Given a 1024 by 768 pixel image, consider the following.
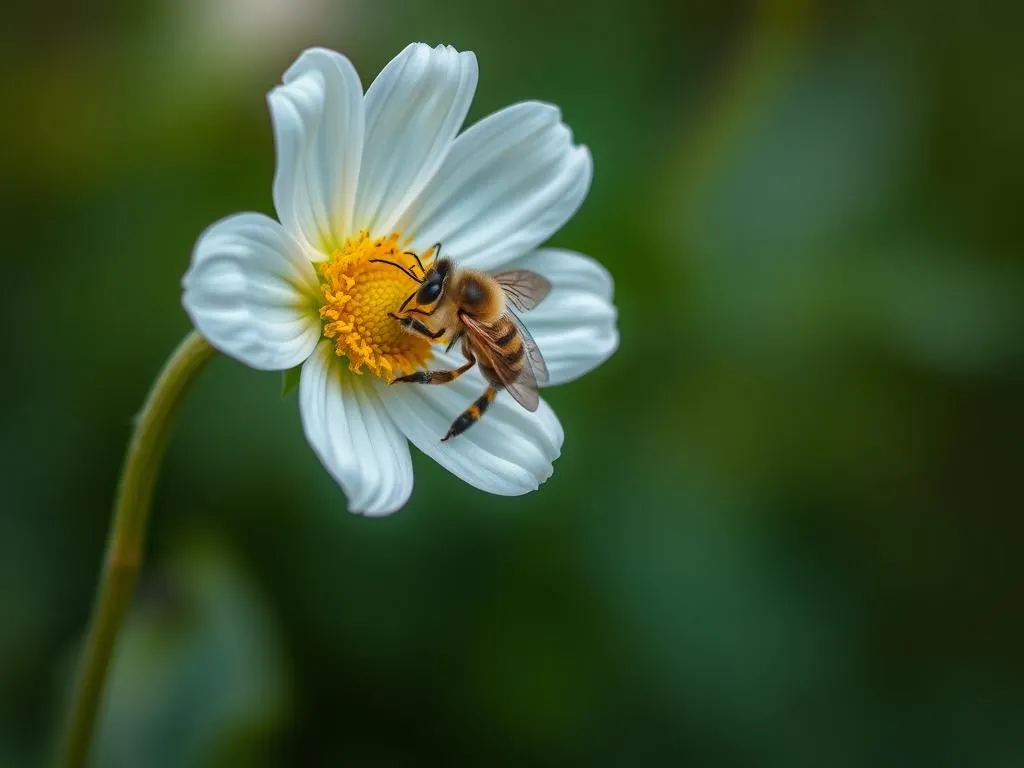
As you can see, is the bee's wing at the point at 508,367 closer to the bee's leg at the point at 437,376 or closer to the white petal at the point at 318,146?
the bee's leg at the point at 437,376

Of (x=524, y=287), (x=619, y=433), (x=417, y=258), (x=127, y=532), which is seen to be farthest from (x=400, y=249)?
(x=619, y=433)

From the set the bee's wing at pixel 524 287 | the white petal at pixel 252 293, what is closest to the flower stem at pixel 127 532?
the white petal at pixel 252 293

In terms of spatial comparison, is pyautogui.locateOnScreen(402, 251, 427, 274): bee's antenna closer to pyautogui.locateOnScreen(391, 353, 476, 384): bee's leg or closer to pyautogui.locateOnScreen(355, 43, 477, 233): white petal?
pyautogui.locateOnScreen(355, 43, 477, 233): white petal

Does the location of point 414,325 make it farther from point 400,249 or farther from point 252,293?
point 252,293

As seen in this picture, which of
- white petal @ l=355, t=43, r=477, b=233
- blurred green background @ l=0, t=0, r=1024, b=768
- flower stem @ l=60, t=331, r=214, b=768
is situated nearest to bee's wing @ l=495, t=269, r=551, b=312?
white petal @ l=355, t=43, r=477, b=233

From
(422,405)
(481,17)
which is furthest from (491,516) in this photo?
(481,17)

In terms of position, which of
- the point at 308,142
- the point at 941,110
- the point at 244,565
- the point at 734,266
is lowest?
the point at 244,565

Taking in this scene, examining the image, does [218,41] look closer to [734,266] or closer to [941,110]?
[734,266]
